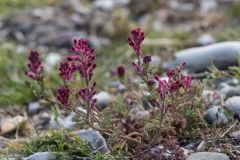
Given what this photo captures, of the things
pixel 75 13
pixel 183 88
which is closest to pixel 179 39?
pixel 75 13

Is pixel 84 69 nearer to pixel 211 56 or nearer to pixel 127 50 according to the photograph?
pixel 211 56

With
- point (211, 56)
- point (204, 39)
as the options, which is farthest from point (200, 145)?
point (204, 39)

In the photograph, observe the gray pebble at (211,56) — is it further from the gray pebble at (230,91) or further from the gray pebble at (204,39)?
the gray pebble at (204,39)

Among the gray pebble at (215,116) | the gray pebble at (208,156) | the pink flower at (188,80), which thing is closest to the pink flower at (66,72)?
the pink flower at (188,80)

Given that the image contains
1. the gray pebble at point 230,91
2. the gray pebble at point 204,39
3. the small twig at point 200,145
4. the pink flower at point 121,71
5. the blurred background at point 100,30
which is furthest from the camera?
the gray pebble at point 204,39

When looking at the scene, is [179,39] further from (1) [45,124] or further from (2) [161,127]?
(2) [161,127]
